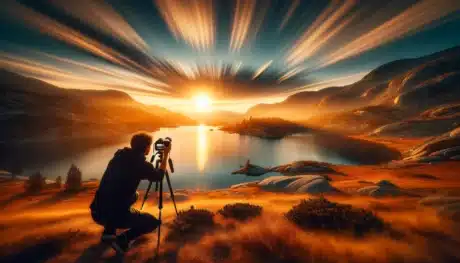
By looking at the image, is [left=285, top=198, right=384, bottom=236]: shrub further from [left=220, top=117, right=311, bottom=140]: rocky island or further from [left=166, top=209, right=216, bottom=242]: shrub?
[left=220, top=117, right=311, bottom=140]: rocky island

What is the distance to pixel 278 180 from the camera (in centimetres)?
1655

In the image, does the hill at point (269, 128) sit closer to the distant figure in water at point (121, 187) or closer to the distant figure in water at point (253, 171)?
the distant figure in water at point (253, 171)

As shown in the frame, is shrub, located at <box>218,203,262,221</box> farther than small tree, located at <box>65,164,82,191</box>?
No

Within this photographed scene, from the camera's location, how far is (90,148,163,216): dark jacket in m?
3.90

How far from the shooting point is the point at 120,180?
3.89 metres

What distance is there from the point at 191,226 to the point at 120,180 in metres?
3.17

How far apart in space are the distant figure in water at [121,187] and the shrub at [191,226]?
1770 mm

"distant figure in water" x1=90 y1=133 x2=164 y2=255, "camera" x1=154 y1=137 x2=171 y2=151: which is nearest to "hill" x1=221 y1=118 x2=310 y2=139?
"camera" x1=154 y1=137 x2=171 y2=151

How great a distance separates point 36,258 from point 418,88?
619 feet

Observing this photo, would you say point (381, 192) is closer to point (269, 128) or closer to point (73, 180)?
point (73, 180)

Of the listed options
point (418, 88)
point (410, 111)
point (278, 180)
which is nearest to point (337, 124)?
point (410, 111)

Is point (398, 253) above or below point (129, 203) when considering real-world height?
below

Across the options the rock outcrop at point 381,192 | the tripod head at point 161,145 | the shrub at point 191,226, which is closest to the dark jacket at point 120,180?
the tripod head at point 161,145

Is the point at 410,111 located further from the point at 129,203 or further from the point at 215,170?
the point at 129,203
